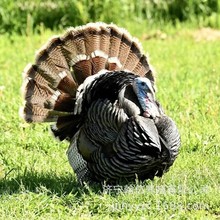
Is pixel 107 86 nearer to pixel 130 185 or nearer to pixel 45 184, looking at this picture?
pixel 130 185

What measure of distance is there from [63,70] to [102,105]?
68 centimetres

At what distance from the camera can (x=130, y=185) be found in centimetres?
543

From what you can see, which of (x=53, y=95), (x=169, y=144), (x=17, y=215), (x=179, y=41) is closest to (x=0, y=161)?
(x=53, y=95)

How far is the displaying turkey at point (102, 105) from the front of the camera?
5191mm

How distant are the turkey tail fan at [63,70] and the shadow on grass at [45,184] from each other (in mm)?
326

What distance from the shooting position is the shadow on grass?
5520mm

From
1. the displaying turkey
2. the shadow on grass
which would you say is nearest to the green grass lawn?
the shadow on grass

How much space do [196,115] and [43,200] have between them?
249 centimetres

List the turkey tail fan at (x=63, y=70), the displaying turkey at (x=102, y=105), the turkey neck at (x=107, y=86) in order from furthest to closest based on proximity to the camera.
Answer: the turkey tail fan at (x=63, y=70) < the turkey neck at (x=107, y=86) < the displaying turkey at (x=102, y=105)

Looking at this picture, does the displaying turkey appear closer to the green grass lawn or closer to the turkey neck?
the turkey neck

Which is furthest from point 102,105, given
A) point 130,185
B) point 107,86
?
point 130,185

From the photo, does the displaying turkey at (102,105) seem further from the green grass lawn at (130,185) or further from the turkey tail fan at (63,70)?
the green grass lawn at (130,185)

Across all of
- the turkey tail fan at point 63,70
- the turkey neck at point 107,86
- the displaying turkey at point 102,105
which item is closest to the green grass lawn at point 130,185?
the displaying turkey at point 102,105

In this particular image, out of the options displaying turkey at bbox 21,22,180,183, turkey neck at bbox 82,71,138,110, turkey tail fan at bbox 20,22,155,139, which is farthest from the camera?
turkey tail fan at bbox 20,22,155,139
